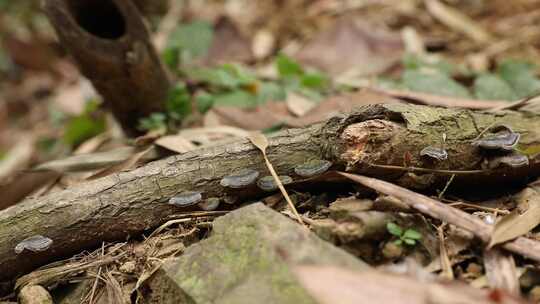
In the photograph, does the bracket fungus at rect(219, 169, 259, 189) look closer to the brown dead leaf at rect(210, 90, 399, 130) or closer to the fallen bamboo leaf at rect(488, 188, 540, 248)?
the brown dead leaf at rect(210, 90, 399, 130)

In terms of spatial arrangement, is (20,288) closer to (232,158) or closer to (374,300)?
(232,158)

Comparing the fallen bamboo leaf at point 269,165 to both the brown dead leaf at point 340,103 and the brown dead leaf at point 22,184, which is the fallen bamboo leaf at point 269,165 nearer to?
the brown dead leaf at point 340,103

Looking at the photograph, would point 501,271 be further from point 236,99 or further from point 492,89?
point 236,99

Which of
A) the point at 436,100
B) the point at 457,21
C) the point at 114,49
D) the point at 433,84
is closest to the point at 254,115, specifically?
the point at 114,49

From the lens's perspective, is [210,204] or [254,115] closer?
[210,204]

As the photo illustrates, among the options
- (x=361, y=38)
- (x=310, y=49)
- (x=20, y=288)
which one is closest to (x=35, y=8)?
(x=310, y=49)

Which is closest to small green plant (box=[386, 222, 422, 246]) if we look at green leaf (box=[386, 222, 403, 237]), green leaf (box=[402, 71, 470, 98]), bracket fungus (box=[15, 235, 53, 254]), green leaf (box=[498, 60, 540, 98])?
green leaf (box=[386, 222, 403, 237])
